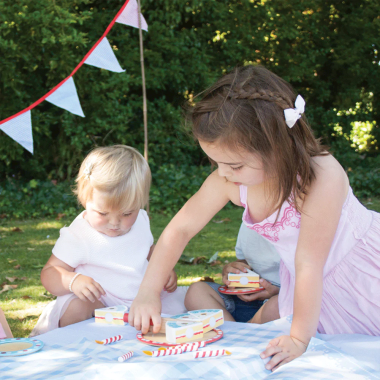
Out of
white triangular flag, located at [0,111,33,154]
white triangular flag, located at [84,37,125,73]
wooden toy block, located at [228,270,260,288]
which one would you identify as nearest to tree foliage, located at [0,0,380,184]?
white triangular flag, located at [84,37,125,73]

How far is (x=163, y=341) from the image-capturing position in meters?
1.83

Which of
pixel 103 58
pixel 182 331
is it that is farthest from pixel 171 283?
pixel 103 58

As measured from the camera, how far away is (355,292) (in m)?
1.95

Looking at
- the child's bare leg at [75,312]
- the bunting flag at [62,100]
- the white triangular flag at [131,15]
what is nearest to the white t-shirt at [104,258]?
the child's bare leg at [75,312]

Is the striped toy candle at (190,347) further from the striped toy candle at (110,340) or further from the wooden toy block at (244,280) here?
the wooden toy block at (244,280)

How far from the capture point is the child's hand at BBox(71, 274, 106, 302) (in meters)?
2.20

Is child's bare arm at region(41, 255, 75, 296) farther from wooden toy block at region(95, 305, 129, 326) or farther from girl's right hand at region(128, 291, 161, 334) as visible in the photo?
girl's right hand at region(128, 291, 161, 334)

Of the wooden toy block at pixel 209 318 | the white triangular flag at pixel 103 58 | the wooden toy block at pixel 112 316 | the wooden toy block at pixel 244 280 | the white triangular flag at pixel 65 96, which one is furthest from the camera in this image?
the white triangular flag at pixel 103 58

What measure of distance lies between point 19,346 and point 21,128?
200 centimetres

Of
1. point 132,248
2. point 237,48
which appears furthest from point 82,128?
point 132,248

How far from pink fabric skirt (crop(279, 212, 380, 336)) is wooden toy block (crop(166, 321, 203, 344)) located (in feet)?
1.79

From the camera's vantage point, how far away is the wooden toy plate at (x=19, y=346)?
1.78 metres

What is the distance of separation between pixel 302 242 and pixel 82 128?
585 centimetres

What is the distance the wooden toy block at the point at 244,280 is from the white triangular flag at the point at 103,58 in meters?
2.10
